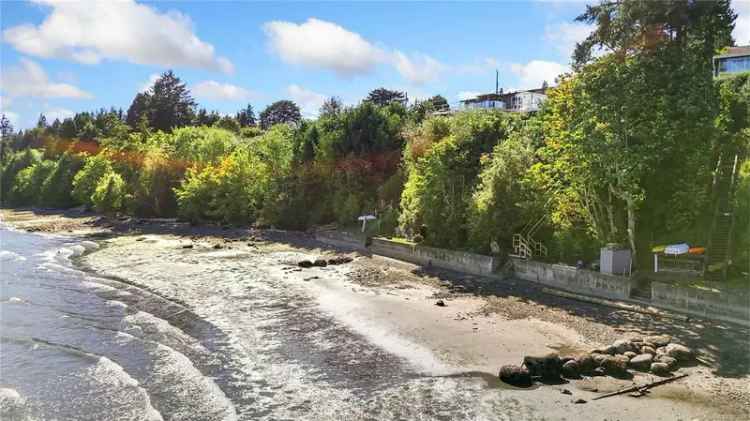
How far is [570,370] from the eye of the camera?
50.4 ft

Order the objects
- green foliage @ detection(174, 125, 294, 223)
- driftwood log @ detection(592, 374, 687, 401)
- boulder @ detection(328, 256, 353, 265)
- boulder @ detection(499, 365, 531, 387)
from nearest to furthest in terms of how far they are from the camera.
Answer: driftwood log @ detection(592, 374, 687, 401)
boulder @ detection(499, 365, 531, 387)
boulder @ detection(328, 256, 353, 265)
green foliage @ detection(174, 125, 294, 223)

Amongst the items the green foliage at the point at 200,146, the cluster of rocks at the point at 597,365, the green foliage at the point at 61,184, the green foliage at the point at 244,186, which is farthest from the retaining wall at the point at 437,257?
the green foliage at the point at 61,184

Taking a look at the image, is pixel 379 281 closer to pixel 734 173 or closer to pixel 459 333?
pixel 459 333

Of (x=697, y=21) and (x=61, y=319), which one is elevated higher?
(x=697, y=21)

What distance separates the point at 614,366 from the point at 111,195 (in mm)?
78005

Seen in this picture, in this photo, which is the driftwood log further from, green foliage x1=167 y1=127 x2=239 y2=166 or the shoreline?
green foliage x1=167 y1=127 x2=239 y2=166

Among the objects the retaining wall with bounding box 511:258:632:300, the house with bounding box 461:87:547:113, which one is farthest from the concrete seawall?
the house with bounding box 461:87:547:113

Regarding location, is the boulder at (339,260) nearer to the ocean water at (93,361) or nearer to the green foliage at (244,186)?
the ocean water at (93,361)

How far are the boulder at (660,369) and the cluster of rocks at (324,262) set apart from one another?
2225cm

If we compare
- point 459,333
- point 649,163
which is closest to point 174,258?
point 459,333

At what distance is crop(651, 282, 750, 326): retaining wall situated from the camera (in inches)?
762

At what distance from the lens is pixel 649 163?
23562 mm

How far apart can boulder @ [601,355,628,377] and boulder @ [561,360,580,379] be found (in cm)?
83

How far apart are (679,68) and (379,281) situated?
17708mm
